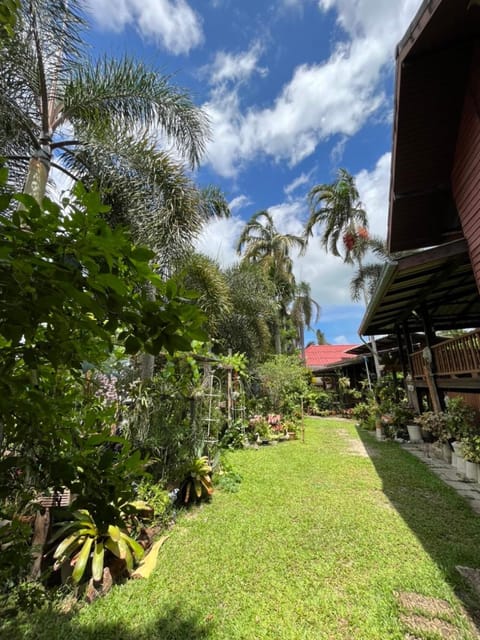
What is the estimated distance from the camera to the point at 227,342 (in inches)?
494

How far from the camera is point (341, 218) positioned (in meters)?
15.6

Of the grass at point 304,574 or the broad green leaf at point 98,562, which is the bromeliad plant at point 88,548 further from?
the grass at point 304,574

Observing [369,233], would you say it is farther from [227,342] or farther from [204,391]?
[204,391]

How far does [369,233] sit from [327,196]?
120 inches

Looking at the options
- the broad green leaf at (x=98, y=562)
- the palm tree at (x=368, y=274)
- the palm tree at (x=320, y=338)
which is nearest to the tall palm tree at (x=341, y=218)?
the palm tree at (x=368, y=274)

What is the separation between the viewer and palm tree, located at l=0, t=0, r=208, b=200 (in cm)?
398

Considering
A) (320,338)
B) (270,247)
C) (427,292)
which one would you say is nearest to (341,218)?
(270,247)

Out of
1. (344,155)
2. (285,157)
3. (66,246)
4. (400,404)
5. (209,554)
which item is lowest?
(209,554)

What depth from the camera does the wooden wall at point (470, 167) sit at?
10.6ft

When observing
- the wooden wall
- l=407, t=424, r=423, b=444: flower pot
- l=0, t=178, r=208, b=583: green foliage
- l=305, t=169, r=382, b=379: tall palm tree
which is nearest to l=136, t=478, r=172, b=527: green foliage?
l=0, t=178, r=208, b=583: green foliage

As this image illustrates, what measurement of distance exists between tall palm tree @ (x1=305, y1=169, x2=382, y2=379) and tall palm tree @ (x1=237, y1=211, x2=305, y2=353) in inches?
73.3

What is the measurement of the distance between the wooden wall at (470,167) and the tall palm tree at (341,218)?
37.5 feet

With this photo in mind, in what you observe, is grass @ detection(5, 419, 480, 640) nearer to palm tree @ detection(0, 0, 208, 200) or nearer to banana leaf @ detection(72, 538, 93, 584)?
banana leaf @ detection(72, 538, 93, 584)

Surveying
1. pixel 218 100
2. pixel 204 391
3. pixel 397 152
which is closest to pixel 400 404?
pixel 204 391
